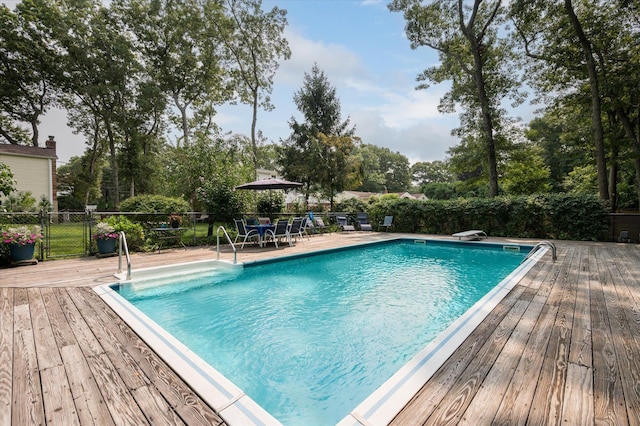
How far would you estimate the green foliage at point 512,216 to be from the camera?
9945 millimetres

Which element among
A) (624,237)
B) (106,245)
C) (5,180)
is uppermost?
(5,180)

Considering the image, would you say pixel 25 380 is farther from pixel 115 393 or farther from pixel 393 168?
pixel 393 168

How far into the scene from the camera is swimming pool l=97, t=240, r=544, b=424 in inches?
98.7

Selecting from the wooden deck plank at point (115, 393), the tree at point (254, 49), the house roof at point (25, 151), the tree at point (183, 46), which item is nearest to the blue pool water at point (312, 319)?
the wooden deck plank at point (115, 393)

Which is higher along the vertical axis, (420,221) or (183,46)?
(183,46)

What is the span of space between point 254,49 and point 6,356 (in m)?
19.6

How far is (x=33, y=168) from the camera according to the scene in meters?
16.8

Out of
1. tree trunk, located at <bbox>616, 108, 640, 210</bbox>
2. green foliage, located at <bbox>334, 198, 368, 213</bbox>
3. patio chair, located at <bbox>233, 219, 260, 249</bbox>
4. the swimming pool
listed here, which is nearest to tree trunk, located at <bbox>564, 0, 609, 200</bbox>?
tree trunk, located at <bbox>616, 108, 640, 210</bbox>

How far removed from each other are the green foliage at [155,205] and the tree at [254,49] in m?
7.87

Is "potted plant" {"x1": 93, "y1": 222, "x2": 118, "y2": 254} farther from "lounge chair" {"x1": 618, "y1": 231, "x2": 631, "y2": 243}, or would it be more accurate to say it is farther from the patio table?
"lounge chair" {"x1": 618, "y1": 231, "x2": 631, "y2": 243}

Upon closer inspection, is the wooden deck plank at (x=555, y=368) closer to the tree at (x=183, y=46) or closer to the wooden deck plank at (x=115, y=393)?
the wooden deck plank at (x=115, y=393)

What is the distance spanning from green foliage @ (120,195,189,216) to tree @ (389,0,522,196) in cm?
1329

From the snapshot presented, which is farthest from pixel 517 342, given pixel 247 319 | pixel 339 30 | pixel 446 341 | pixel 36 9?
pixel 36 9

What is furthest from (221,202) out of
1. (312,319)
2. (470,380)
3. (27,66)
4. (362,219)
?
(27,66)
